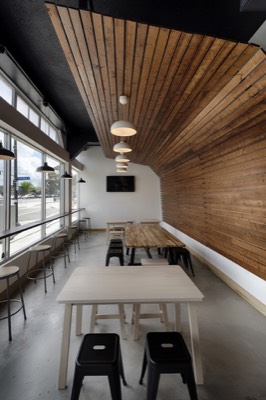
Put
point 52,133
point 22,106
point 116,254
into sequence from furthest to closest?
point 52,133, point 22,106, point 116,254

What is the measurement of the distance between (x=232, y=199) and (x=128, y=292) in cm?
271

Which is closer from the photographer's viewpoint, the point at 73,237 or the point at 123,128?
the point at 123,128

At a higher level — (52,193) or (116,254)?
(52,193)

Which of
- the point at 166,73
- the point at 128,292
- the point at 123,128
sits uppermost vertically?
the point at 166,73

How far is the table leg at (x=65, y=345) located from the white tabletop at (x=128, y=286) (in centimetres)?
16

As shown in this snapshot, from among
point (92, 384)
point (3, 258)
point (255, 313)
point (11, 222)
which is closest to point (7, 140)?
point (11, 222)

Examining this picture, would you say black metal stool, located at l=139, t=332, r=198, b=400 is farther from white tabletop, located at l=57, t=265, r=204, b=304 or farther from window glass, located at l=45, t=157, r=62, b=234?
window glass, located at l=45, t=157, r=62, b=234

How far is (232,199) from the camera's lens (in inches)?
139

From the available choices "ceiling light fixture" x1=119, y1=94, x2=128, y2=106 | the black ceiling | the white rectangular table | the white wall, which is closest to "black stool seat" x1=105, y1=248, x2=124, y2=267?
the white rectangular table

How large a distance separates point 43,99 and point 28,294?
421 cm

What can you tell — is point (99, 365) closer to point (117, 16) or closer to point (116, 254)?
point (116, 254)

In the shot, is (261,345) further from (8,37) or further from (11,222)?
(8,37)

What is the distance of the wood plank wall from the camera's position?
286cm

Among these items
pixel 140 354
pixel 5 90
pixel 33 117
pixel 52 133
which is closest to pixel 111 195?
pixel 52 133
